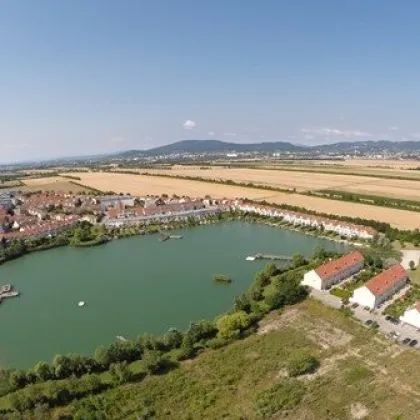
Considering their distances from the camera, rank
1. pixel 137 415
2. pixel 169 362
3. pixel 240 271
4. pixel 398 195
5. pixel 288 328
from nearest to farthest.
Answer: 1. pixel 137 415
2. pixel 169 362
3. pixel 288 328
4. pixel 240 271
5. pixel 398 195

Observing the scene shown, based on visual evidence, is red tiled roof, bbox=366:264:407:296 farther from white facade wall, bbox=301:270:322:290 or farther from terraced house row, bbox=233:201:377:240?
terraced house row, bbox=233:201:377:240

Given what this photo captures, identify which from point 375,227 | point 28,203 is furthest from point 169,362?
point 28,203

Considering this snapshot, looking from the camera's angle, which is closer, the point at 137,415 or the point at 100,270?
the point at 137,415

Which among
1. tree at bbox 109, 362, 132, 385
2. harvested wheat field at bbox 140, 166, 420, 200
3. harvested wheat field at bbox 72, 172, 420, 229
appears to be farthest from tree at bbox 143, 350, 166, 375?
harvested wheat field at bbox 140, 166, 420, 200

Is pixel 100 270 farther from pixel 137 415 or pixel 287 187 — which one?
pixel 287 187

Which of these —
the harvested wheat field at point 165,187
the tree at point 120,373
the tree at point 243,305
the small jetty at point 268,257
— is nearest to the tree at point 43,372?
the tree at point 120,373

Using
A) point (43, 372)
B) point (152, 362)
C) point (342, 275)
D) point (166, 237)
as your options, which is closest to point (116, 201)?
point (166, 237)

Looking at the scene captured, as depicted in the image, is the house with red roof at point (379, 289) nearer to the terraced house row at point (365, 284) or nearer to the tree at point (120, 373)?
the terraced house row at point (365, 284)
